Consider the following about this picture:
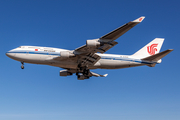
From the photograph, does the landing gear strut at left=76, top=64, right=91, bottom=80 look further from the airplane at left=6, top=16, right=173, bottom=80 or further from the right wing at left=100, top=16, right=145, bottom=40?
the right wing at left=100, top=16, right=145, bottom=40

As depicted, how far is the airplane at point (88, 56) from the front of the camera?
33.2 meters

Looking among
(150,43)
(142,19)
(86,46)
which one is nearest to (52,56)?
(86,46)

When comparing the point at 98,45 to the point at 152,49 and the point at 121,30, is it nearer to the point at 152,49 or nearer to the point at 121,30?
the point at 121,30

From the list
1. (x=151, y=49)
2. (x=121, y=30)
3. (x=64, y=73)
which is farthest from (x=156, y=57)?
(x=64, y=73)

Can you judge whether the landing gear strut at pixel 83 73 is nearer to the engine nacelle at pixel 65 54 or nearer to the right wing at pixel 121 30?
the engine nacelle at pixel 65 54

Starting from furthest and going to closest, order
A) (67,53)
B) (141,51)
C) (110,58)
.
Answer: (141,51), (110,58), (67,53)

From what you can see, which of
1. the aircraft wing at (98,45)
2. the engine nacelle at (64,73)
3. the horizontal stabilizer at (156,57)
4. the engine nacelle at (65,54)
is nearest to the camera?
the aircraft wing at (98,45)

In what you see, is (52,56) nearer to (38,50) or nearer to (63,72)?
(38,50)

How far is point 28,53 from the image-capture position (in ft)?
124

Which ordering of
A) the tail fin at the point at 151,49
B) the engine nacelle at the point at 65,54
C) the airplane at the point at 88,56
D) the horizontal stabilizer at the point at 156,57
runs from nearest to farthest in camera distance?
the airplane at the point at 88,56, the engine nacelle at the point at 65,54, the horizontal stabilizer at the point at 156,57, the tail fin at the point at 151,49

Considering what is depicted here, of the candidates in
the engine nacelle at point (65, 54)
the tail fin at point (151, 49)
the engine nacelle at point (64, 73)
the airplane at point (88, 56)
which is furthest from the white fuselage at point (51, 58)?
the engine nacelle at point (64, 73)

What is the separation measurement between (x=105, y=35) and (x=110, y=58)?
8629 mm

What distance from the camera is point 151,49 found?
4362cm

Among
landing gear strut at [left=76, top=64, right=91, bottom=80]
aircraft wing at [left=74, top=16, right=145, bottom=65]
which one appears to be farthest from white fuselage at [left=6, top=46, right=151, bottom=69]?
aircraft wing at [left=74, top=16, right=145, bottom=65]
